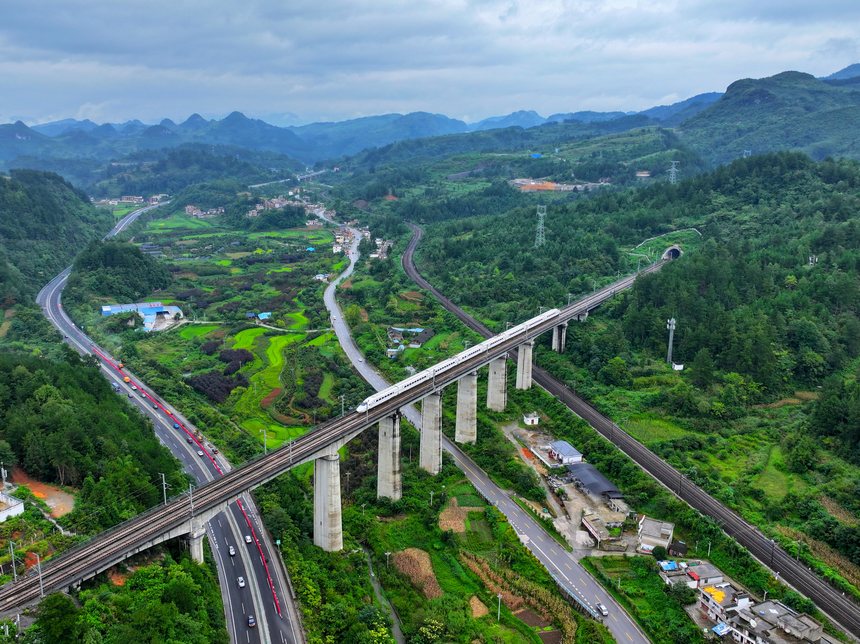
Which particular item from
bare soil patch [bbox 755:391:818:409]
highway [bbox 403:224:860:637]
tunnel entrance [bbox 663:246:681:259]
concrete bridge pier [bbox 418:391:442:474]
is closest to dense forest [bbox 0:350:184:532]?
concrete bridge pier [bbox 418:391:442:474]

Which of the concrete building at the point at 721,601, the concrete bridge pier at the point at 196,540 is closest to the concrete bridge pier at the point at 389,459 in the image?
the concrete bridge pier at the point at 196,540

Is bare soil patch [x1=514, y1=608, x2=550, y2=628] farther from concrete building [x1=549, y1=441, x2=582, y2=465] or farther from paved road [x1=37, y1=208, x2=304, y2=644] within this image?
concrete building [x1=549, y1=441, x2=582, y2=465]

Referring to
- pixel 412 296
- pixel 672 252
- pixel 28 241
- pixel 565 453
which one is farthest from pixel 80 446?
pixel 28 241

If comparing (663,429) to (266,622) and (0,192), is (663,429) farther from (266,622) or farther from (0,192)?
(0,192)

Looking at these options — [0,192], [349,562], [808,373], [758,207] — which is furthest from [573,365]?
[0,192]

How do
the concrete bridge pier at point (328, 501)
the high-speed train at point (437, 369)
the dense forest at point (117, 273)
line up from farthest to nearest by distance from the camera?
the dense forest at point (117, 273) → the high-speed train at point (437, 369) → the concrete bridge pier at point (328, 501)

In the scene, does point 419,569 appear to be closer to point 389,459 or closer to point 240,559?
point 389,459

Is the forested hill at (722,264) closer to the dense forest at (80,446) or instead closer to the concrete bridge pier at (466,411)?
the concrete bridge pier at (466,411)

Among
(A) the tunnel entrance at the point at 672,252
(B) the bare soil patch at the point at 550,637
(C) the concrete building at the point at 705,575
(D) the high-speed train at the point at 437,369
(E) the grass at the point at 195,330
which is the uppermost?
(A) the tunnel entrance at the point at 672,252
